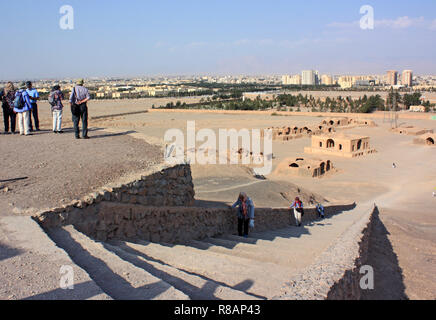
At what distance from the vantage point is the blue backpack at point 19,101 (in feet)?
30.2

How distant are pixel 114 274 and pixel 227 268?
1.50m

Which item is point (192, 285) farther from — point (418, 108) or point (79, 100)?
point (418, 108)

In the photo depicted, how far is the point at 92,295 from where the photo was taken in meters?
2.80

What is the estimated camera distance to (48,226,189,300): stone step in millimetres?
3023

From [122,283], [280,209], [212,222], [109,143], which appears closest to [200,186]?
[280,209]

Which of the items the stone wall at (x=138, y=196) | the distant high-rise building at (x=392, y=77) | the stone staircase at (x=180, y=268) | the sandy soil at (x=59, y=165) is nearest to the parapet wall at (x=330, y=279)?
the stone staircase at (x=180, y=268)

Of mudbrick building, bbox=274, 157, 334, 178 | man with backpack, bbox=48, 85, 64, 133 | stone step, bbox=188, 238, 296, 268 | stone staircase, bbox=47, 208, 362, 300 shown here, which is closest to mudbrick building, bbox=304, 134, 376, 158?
mudbrick building, bbox=274, 157, 334, 178

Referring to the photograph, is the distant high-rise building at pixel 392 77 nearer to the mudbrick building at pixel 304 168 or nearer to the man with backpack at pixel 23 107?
the mudbrick building at pixel 304 168

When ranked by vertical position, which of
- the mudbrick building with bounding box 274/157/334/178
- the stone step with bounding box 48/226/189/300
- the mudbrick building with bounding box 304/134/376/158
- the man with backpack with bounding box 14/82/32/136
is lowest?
the mudbrick building with bounding box 274/157/334/178

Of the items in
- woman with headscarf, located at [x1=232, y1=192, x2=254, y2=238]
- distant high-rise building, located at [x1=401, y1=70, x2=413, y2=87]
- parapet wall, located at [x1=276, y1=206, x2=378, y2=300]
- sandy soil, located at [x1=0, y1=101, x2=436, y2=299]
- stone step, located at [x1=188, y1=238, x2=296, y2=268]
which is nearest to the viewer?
parapet wall, located at [x1=276, y1=206, x2=378, y2=300]

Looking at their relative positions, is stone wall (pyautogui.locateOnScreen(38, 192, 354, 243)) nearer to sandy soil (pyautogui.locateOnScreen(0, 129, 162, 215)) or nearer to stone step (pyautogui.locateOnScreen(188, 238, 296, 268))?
sandy soil (pyautogui.locateOnScreen(0, 129, 162, 215))

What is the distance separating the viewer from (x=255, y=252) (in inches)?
226
